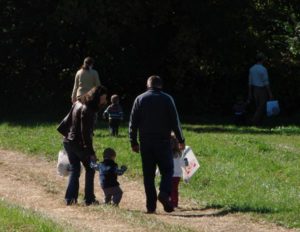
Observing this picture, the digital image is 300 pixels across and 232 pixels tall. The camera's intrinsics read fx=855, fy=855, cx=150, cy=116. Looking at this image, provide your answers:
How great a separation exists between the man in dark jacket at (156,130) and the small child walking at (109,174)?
448 millimetres

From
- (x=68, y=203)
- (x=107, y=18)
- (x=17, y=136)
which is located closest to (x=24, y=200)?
(x=68, y=203)

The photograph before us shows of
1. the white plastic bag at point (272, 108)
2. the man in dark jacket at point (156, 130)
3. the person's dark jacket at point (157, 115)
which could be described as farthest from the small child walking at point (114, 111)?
the person's dark jacket at point (157, 115)

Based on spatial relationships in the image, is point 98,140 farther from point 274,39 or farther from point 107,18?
point 274,39

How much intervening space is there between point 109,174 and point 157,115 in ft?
4.27

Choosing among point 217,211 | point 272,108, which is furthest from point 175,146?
point 272,108

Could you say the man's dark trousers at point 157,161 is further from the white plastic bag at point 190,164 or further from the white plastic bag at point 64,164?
the white plastic bag at point 64,164

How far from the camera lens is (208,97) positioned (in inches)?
1146

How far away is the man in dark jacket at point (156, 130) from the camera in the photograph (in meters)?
12.7

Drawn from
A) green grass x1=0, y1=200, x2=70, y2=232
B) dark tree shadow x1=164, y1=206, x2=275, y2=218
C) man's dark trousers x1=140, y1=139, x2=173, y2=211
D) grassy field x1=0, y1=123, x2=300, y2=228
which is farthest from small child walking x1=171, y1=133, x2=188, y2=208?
green grass x1=0, y1=200, x2=70, y2=232

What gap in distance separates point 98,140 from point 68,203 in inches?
243

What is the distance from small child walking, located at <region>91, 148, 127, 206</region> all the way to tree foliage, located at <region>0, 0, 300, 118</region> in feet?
42.8

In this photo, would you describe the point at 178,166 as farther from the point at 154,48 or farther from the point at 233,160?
the point at 154,48

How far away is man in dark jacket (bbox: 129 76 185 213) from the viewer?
12680mm

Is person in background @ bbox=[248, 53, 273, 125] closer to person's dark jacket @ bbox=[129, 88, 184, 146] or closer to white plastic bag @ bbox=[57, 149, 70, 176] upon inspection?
white plastic bag @ bbox=[57, 149, 70, 176]
